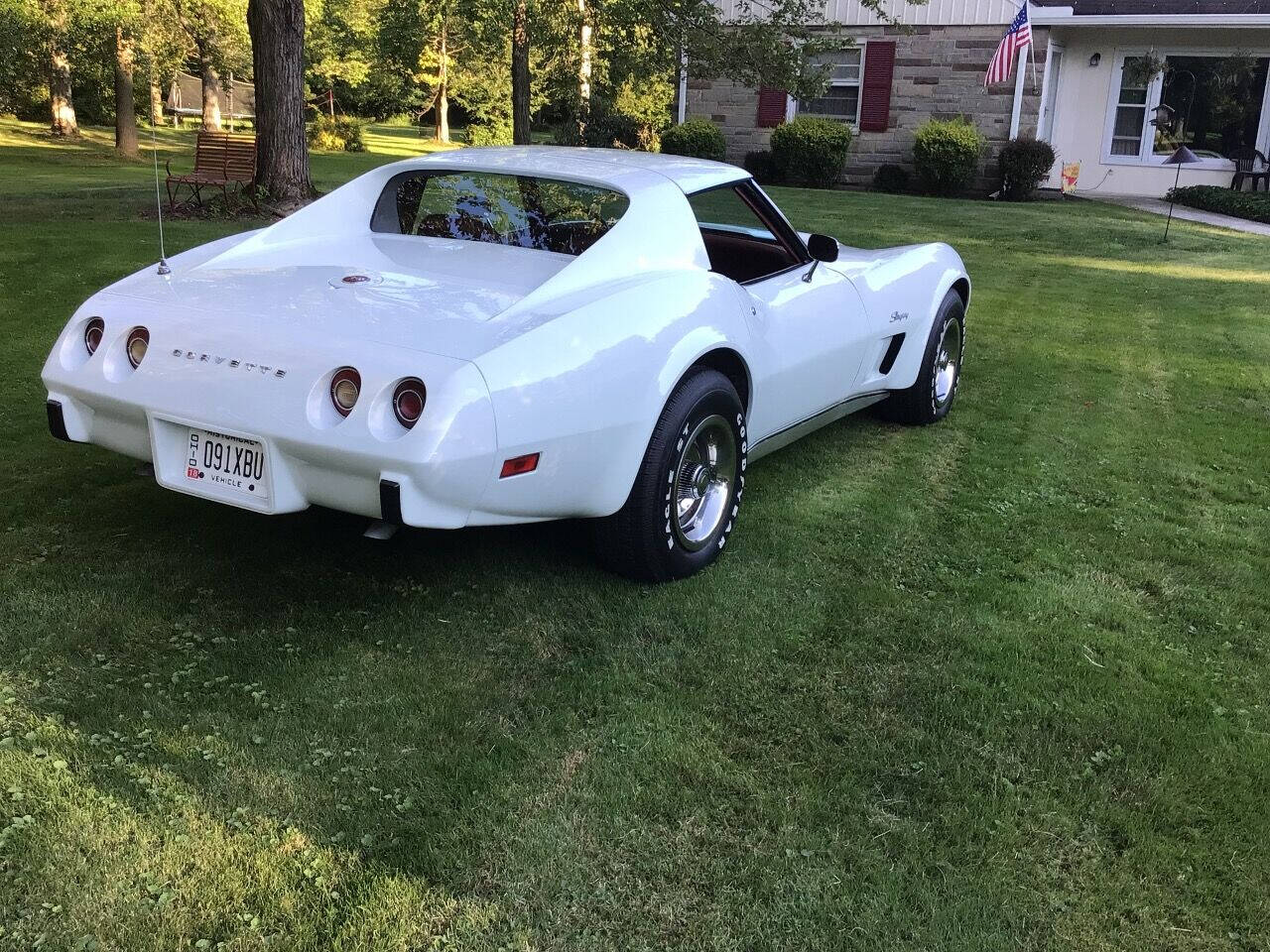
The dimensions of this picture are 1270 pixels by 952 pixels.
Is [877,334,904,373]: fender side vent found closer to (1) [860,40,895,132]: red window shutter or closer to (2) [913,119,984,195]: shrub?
(2) [913,119,984,195]: shrub

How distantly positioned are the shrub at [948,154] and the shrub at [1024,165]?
1.66 feet

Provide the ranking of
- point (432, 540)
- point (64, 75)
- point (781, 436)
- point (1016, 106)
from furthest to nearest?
point (64, 75)
point (1016, 106)
point (781, 436)
point (432, 540)

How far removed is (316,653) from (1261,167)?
20.6 m

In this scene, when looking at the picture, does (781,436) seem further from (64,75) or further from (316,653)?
(64,75)

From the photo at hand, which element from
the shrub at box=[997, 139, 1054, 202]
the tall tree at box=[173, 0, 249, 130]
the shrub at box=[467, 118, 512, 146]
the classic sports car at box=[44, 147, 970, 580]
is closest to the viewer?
the classic sports car at box=[44, 147, 970, 580]

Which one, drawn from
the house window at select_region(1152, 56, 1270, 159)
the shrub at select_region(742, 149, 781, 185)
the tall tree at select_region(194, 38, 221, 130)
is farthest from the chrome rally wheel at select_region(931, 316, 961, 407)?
the tall tree at select_region(194, 38, 221, 130)

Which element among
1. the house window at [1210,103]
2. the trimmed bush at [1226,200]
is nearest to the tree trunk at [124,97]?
the trimmed bush at [1226,200]

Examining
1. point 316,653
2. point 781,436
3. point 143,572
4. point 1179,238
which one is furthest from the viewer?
point 1179,238

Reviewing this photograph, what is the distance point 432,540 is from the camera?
4.08 metres

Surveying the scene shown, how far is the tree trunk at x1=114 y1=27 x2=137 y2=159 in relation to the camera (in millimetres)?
22547

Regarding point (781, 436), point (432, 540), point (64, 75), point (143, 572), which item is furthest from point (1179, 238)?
point (64, 75)

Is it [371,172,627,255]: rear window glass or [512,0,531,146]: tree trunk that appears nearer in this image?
[371,172,627,255]: rear window glass

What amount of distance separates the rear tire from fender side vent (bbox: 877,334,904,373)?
0.31 meters

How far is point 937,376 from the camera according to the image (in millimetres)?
5922
